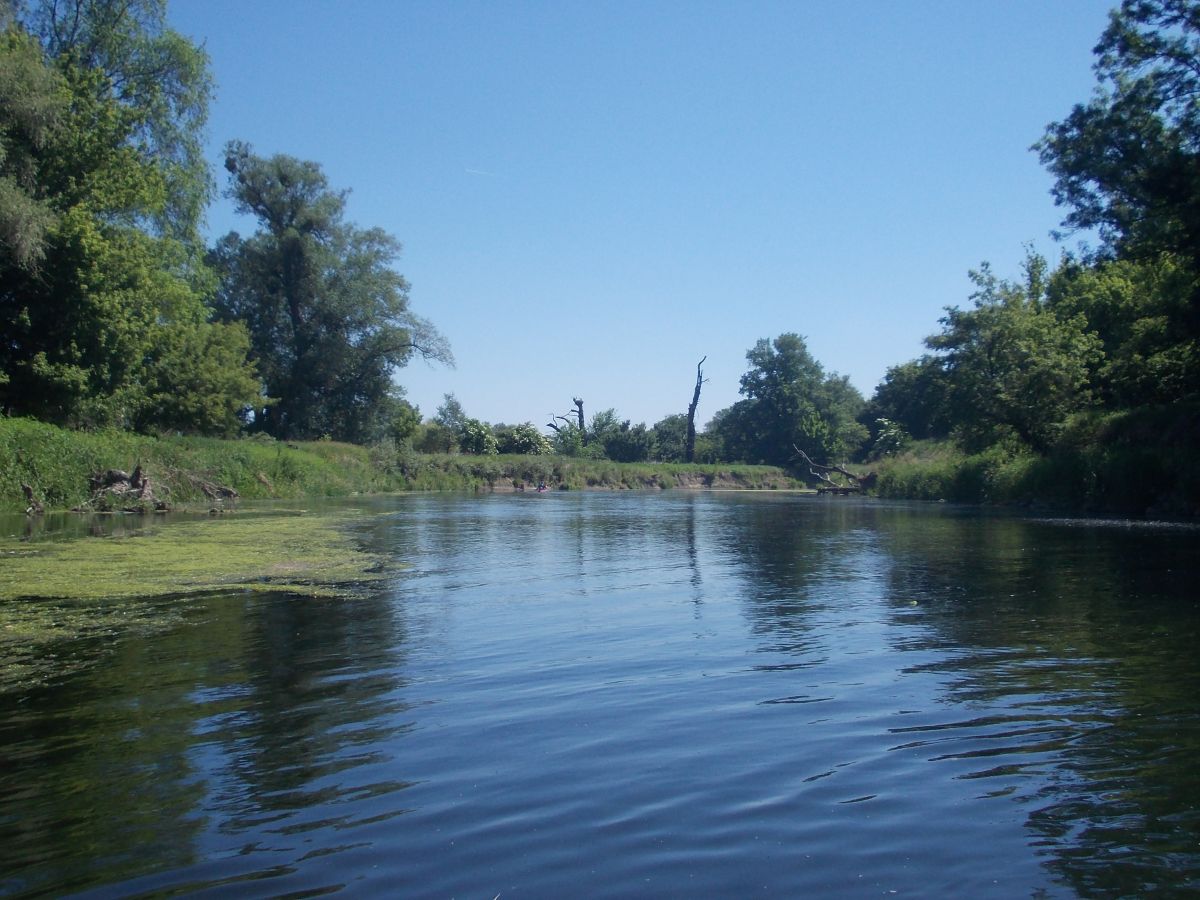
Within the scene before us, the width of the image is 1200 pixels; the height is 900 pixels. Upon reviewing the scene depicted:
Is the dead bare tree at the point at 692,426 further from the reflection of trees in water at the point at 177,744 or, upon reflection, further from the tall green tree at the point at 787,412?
the reflection of trees in water at the point at 177,744

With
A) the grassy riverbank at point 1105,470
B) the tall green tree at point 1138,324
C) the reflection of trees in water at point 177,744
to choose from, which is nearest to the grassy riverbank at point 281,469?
the reflection of trees in water at point 177,744

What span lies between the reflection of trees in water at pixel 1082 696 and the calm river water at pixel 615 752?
27 millimetres

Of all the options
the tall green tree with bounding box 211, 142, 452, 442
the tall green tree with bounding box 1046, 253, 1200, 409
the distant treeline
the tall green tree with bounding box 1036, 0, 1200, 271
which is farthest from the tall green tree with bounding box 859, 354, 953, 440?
the tall green tree with bounding box 211, 142, 452, 442

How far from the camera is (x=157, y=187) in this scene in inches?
1273

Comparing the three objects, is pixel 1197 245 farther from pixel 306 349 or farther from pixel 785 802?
pixel 306 349

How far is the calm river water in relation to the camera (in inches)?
155

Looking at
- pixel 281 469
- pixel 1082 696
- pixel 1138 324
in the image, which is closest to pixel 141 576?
pixel 1082 696

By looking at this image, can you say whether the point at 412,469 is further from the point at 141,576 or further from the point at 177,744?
the point at 177,744

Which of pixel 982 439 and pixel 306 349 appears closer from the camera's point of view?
pixel 982 439

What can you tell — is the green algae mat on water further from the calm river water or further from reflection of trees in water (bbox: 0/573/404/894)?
reflection of trees in water (bbox: 0/573/404/894)

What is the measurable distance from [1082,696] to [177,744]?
5.91 metres

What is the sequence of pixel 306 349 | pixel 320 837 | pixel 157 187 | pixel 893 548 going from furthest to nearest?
pixel 306 349, pixel 157 187, pixel 893 548, pixel 320 837

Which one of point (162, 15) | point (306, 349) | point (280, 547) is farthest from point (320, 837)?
point (306, 349)

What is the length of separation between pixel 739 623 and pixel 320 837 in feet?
20.7
